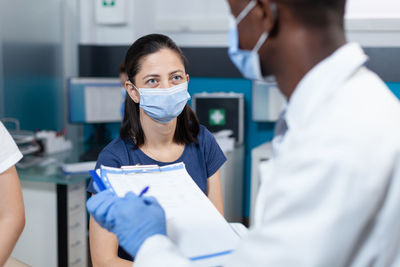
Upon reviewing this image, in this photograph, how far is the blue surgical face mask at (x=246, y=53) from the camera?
2.31 feet

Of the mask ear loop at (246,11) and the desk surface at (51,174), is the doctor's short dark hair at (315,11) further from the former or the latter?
the desk surface at (51,174)

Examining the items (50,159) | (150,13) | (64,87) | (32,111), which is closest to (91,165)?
(50,159)

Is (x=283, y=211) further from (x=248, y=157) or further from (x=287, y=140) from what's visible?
(x=248, y=157)

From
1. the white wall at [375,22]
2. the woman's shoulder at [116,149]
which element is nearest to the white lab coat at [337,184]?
the woman's shoulder at [116,149]

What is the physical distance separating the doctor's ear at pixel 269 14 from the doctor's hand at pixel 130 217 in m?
0.36

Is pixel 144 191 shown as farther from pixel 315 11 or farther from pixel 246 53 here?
pixel 315 11

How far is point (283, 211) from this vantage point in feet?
1.93

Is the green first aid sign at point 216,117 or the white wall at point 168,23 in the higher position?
the white wall at point 168,23

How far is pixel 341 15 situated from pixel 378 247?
1.09 ft

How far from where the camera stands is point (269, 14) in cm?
67

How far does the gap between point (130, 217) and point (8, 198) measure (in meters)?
0.64

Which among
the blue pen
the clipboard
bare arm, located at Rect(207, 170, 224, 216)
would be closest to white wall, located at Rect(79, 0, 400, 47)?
bare arm, located at Rect(207, 170, 224, 216)

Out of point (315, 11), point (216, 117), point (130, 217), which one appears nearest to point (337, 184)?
point (315, 11)

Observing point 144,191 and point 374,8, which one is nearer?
point 144,191
